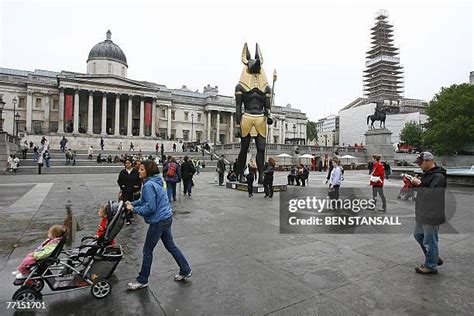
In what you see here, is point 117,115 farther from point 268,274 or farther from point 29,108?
point 268,274

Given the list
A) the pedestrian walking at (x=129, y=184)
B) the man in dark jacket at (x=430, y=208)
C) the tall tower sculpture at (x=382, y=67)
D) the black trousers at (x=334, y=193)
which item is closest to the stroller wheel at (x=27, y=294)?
the pedestrian walking at (x=129, y=184)

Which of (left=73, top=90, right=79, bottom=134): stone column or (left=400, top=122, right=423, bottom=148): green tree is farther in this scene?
(left=400, top=122, right=423, bottom=148): green tree

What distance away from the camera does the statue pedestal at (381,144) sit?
42.8m

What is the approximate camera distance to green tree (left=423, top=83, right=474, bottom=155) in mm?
44750

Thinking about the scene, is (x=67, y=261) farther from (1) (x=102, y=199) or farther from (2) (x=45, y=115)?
(2) (x=45, y=115)

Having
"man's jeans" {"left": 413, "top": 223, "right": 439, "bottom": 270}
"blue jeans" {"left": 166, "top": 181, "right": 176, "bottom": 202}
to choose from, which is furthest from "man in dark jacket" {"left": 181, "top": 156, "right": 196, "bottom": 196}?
"man's jeans" {"left": 413, "top": 223, "right": 439, "bottom": 270}

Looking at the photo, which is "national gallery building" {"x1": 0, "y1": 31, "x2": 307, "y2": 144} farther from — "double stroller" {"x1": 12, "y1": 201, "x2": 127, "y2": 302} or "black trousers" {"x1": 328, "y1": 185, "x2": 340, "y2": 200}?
"double stroller" {"x1": 12, "y1": 201, "x2": 127, "y2": 302}

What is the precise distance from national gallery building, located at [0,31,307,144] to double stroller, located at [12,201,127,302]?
56870 mm

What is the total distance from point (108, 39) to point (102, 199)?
70426mm

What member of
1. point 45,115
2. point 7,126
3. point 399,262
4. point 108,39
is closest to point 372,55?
point 108,39

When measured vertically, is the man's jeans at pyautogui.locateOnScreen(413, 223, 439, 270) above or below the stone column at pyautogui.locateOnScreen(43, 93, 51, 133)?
below

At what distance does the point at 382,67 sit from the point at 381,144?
67.7 m

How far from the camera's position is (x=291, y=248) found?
557cm

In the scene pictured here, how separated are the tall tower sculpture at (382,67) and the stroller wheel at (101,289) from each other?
106 metres
